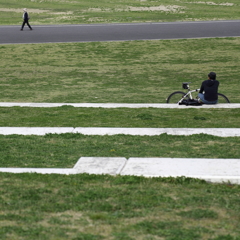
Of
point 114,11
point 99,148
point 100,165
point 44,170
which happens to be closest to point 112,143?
point 99,148

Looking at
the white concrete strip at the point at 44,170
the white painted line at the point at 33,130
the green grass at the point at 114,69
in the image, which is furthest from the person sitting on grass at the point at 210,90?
the white concrete strip at the point at 44,170

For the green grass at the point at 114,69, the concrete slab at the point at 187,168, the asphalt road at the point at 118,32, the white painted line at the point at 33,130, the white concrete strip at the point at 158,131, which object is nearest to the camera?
the concrete slab at the point at 187,168

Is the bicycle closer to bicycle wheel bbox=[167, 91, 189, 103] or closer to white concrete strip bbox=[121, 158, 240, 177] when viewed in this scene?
bicycle wheel bbox=[167, 91, 189, 103]

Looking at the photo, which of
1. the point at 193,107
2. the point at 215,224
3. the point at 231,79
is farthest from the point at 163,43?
the point at 215,224

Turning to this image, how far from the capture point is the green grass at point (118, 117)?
10742mm

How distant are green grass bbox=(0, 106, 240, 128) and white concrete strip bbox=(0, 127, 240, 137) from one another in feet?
1.50

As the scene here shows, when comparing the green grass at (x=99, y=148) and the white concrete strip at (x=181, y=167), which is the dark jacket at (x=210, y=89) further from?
the white concrete strip at (x=181, y=167)

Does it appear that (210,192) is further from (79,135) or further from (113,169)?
(79,135)

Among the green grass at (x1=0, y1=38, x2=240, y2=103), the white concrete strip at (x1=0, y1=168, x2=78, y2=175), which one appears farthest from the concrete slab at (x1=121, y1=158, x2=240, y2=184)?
the green grass at (x1=0, y1=38, x2=240, y2=103)

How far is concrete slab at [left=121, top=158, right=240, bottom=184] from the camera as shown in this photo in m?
6.43

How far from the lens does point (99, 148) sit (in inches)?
330

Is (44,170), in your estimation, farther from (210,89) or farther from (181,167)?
(210,89)

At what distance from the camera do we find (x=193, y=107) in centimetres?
1348

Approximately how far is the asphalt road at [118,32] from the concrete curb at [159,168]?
2194 cm
